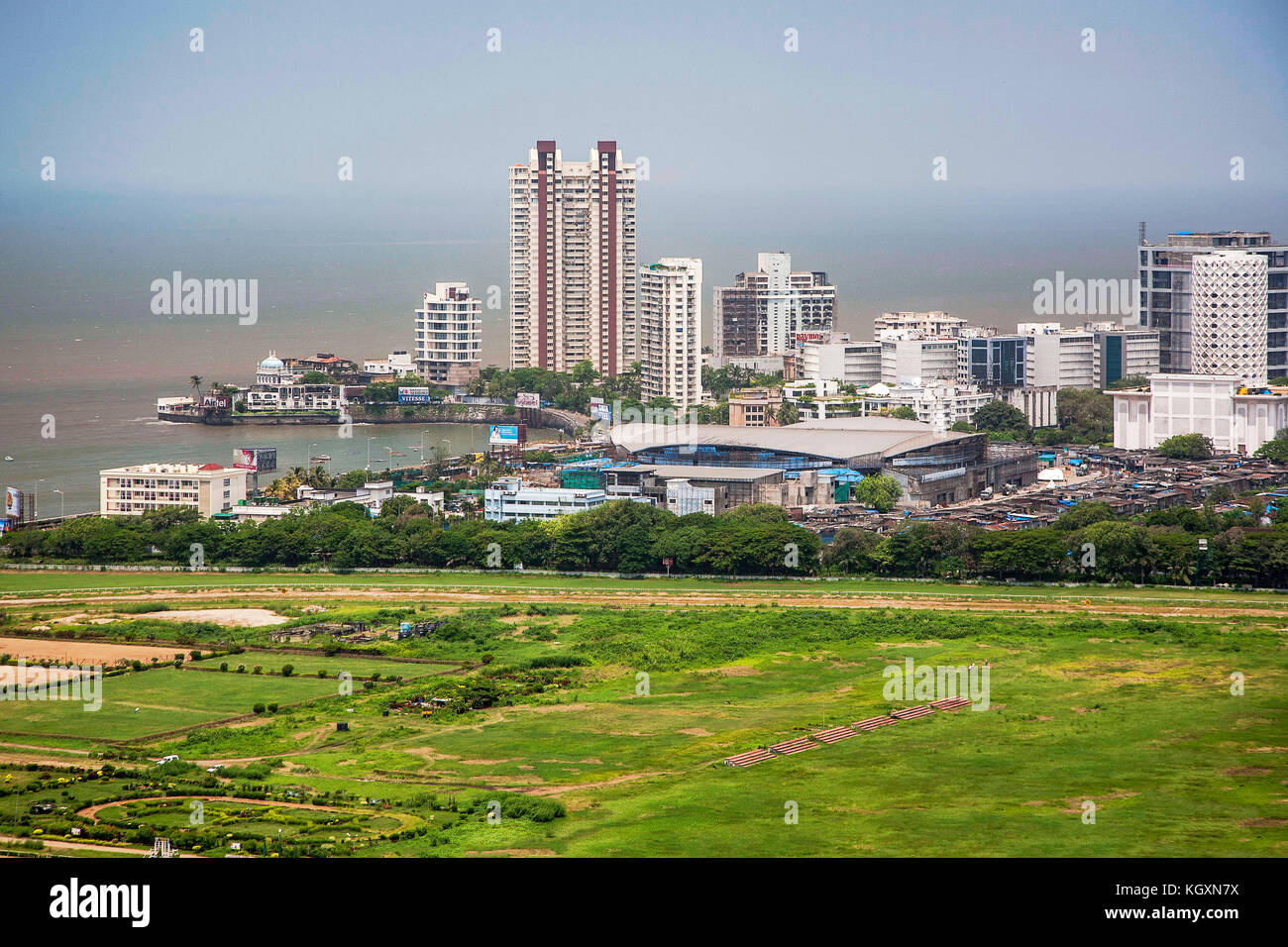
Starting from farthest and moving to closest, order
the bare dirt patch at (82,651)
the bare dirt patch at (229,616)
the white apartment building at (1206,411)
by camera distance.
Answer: the white apartment building at (1206,411) → the bare dirt patch at (229,616) → the bare dirt patch at (82,651)

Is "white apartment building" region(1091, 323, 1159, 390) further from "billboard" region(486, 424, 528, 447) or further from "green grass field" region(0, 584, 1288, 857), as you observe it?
"green grass field" region(0, 584, 1288, 857)

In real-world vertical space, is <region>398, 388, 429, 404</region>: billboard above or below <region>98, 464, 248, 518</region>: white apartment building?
above

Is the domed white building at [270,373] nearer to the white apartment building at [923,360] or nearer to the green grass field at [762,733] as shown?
the white apartment building at [923,360]

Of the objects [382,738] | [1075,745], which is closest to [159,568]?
[382,738]

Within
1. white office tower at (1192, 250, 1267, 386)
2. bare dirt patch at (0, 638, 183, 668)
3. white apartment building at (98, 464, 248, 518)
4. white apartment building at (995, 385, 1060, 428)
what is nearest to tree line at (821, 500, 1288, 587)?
bare dirt patch at (0, 638, 183, 668)

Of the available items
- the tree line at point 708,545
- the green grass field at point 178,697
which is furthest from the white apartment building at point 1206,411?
the green grass field at point 178,697
